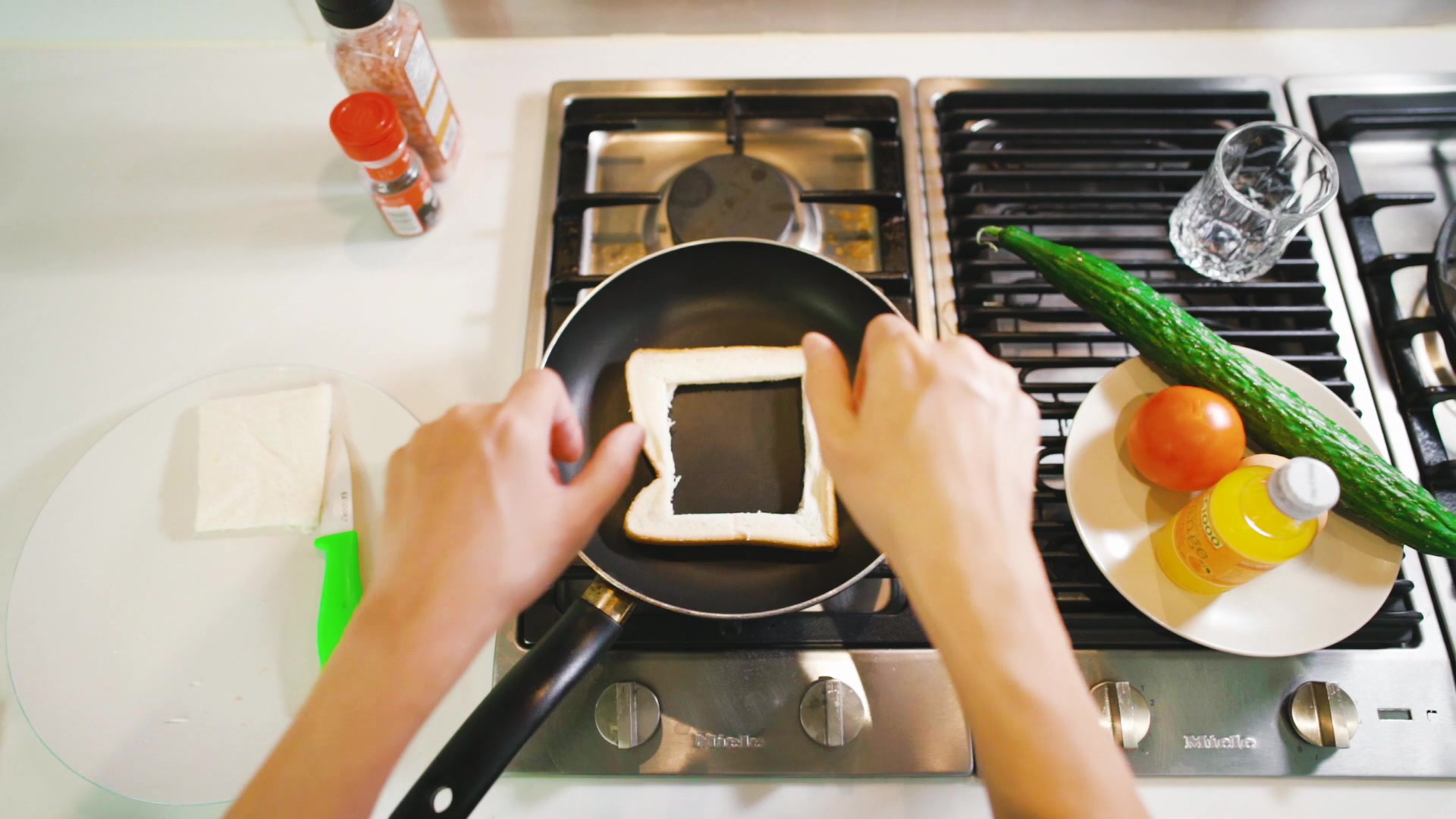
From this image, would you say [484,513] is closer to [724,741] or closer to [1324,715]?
[724,741]

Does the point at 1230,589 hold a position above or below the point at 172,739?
below

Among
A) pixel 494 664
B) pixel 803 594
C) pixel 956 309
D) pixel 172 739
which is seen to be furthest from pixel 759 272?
pixel 172 739

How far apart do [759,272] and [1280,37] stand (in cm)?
90

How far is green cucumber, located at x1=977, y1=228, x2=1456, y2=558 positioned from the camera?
28.6 inches

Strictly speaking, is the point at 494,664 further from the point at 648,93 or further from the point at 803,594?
the point at 648,93

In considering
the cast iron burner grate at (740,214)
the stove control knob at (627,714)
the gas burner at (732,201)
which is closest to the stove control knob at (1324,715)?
the cast iron burner grate at (740,214)

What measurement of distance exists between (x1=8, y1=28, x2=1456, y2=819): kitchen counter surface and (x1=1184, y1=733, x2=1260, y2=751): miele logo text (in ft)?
0.11

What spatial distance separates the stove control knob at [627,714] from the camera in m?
0.74

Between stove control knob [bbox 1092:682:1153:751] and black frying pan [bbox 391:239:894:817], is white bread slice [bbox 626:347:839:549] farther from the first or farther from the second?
stove control knob [bbox 1092:682:1153:751]

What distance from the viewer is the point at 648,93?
106 cm

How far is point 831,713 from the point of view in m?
0.73

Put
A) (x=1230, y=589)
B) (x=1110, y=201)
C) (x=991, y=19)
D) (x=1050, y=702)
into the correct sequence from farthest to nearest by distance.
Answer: (x=991, y=19) → (x=1110, y=201) → (x=1230, y=589) → (x=1050, y=702)

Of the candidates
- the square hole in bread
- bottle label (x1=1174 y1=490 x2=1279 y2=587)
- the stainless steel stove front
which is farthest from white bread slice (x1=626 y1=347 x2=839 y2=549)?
bottle label (x1=1174 y1=490 x2=1279 y2=587)

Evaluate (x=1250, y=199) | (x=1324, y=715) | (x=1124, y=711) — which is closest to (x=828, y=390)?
(x=1124, y=711)
